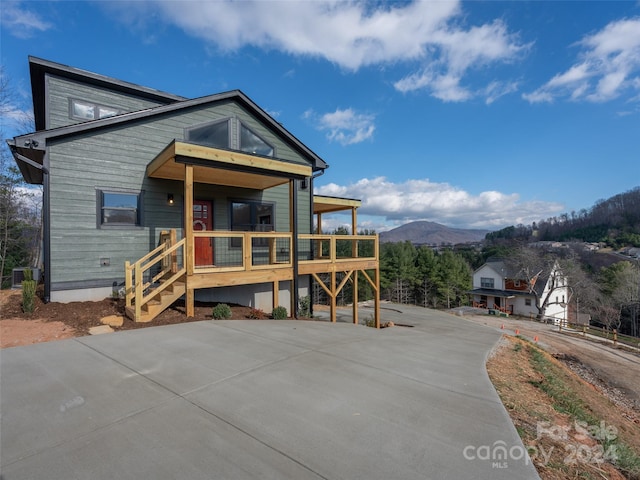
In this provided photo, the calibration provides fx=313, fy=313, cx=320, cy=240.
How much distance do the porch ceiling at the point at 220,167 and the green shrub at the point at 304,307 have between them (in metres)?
4.09

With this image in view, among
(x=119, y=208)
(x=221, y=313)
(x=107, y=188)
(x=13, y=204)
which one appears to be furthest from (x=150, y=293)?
(x=13, y=204)

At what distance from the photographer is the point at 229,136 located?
10.1 meters

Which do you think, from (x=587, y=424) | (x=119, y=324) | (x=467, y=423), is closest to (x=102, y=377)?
(x=119, y=324)

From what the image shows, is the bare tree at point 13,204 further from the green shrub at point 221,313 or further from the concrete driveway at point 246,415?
the concrete driveway at point 246,415

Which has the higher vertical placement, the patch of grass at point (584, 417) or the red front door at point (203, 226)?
the red front door at point (203, 226)

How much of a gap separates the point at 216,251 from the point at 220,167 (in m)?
3.35

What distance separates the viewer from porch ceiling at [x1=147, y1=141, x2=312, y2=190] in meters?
6.67

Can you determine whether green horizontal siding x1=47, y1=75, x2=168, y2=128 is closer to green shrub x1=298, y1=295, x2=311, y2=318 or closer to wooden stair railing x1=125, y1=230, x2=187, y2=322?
wooden stair railing x1=125, y1=230, x2=187, y2=322

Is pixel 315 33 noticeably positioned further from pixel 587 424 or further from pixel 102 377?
pixel 587 424

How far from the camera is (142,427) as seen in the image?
2.69m

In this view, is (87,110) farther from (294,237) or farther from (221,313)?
(221,313)

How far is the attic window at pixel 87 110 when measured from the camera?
27.5 feet

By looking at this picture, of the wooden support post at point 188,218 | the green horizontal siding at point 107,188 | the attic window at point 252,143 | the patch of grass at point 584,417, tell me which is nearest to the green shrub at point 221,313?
the wooden support post at point 188,218

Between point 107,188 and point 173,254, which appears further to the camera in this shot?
point 173,254
